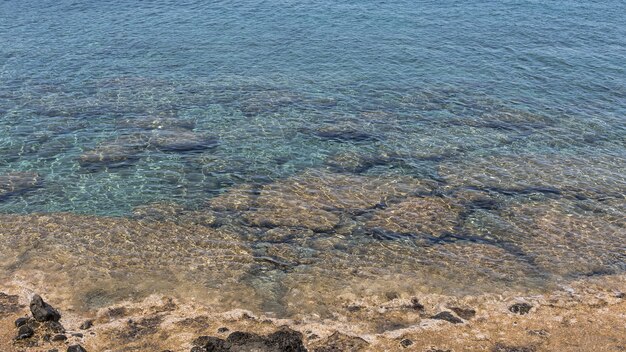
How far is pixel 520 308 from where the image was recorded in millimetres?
18406

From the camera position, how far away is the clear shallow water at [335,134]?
2241 cm

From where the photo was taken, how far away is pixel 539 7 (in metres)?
55.3

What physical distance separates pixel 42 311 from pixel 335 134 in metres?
18.1

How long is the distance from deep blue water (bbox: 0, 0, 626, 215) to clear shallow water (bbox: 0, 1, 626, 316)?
165 mm

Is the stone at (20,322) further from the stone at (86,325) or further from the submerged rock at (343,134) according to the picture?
the submerged rock at (343,134)

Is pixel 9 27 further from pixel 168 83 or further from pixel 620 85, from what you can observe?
pixel 620 85

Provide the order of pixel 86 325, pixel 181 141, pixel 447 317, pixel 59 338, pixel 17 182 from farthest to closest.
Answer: pixel 181 141, pixel 17 182, pixel 447 317, pixel 86 325, pixel 59 338

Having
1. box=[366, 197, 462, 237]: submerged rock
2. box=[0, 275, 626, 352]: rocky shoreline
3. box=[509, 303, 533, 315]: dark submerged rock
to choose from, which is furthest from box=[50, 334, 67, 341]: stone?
box=[509, 303, 533, 315]: dark submerged rock

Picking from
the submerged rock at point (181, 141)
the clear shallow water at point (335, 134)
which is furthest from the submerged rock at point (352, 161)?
the submerged rock at point (181, 141)

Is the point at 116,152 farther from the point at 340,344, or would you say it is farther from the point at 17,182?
the point at 340,344

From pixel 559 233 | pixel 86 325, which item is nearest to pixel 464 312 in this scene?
pixel 559 233

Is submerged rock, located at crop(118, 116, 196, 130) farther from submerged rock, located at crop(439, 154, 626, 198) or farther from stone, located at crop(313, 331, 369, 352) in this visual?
stone, located at crop(313, 331, 369, 352)

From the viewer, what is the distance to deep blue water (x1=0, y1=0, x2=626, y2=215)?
27656mm

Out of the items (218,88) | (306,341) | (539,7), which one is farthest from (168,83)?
(539,7)
